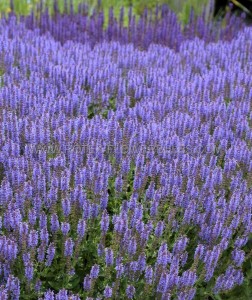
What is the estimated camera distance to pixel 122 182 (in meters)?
2.94

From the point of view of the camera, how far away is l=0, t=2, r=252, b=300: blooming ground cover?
2582 millimetres

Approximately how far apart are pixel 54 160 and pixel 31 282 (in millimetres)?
727

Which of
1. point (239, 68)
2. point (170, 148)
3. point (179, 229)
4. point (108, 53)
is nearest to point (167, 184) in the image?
point (179, 229)

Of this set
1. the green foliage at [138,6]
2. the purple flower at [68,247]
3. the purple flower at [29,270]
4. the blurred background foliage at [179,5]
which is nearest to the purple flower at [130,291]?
the purple flower at [68,247]

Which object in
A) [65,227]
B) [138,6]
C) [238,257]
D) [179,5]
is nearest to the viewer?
[65,227]

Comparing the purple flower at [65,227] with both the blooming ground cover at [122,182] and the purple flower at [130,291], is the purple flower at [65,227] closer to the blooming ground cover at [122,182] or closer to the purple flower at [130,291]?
the blooming ground cover at [122,182]

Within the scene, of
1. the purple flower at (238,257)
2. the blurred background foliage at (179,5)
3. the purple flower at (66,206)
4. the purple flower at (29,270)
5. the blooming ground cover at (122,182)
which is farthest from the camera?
the blurred background foliage at (179,5)

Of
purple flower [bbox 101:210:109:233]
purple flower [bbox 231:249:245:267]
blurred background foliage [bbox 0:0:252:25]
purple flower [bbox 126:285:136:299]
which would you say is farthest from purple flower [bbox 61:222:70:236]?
blurred background foliage [bbox 0:0:252:25]

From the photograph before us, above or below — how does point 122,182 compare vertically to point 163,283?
above

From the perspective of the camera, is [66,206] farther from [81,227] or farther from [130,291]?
[130,291]

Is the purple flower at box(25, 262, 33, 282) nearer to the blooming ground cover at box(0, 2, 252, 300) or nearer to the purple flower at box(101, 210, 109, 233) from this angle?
the blooming ground cover at box(0, 2, 252, 300)

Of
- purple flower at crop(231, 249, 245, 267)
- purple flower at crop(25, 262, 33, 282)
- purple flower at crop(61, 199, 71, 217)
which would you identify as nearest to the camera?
purple flower at crop(25, 262, 33, 282)

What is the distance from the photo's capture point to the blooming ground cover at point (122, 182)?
2.58 metres

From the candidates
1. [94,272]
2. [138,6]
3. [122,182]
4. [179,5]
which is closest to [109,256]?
[94,272]
